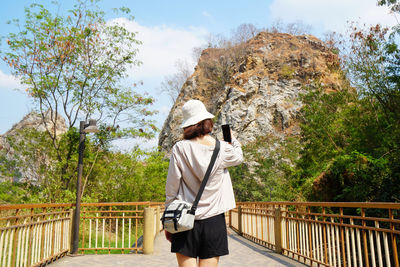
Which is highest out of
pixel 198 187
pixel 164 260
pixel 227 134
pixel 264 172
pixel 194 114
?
pixel 264 172

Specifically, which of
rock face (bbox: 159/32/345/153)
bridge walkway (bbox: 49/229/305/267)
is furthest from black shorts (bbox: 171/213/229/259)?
rock face (bbox: 159/32/345/153)

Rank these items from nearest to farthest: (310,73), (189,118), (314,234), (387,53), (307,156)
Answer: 1. (189,118)
2. (314,234)
3. (387,53)
4. (307,156)
5. (310,73)

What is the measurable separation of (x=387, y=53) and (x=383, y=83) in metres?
1.17

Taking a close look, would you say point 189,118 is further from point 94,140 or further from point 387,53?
point 94,140

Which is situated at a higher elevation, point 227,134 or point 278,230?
point 227,134

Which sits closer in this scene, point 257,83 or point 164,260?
point 164,260

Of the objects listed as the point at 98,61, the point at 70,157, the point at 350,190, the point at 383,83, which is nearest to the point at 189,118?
the point at 350,190

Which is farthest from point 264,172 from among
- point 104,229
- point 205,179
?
point 205,179

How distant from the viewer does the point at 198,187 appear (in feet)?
7.09

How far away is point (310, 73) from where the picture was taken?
43344mm

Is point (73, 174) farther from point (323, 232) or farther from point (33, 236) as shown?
point (323, 232)

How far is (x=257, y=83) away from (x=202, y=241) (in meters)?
42.4

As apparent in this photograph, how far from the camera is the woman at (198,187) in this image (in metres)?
2.07

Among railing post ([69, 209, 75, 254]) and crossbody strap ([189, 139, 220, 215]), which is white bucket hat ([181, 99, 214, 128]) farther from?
railing post ([69, 209, 75, 254])
